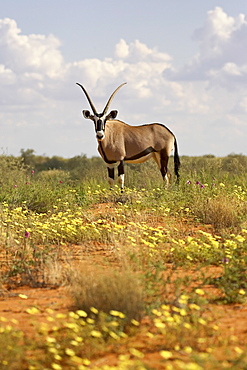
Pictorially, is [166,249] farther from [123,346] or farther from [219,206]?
[123,346]

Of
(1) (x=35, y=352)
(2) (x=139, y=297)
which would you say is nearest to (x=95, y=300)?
(2) (x=139, y=297)

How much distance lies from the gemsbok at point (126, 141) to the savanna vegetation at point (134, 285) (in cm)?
212

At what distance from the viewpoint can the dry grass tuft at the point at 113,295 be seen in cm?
464

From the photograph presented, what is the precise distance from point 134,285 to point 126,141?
8.87 meters

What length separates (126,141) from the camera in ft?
44.0

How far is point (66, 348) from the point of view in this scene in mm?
4176

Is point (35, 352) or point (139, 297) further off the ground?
point (139, 297)

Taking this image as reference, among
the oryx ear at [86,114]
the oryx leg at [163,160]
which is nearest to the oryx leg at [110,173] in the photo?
the oryx ear at [86,114]

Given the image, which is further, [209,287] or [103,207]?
[103,207]

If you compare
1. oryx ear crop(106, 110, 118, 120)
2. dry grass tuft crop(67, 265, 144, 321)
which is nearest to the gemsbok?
oryx ear crop(106, 110, 118, 120)

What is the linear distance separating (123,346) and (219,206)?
5.35 meters

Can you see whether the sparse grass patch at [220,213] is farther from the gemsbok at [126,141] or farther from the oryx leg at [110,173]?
the oryx leg at [110,173]

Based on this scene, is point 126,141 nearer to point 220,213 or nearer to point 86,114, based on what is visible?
point 86,114

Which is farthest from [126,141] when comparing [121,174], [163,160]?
[163,160]
